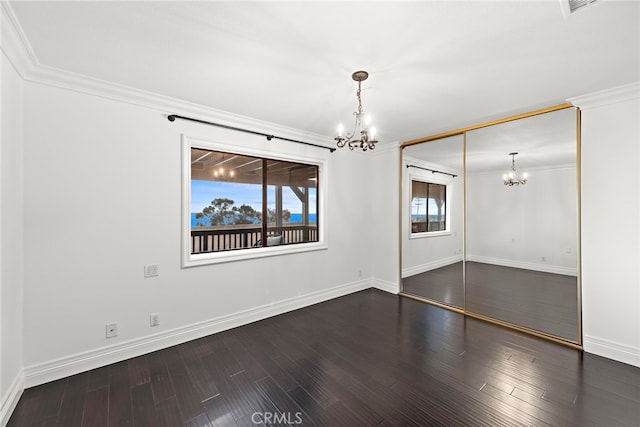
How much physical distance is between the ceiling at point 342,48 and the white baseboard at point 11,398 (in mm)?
2518

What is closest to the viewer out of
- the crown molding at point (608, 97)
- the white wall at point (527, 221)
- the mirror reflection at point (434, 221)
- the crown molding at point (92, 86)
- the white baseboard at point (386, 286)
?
the crown molding at point (92, 86)

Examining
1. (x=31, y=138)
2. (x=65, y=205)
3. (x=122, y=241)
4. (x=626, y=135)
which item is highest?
(x=626, y=135)

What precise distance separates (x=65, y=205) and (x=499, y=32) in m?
3.71

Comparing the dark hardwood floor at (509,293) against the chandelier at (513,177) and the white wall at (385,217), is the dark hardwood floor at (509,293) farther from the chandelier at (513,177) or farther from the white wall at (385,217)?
the chandelier at (513,177)

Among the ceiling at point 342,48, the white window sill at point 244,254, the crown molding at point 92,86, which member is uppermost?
the ceiling at point 342,48

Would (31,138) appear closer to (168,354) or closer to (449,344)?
(168,354)

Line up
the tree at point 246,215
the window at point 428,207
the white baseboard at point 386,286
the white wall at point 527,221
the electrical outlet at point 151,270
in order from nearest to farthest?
the electrical outlet at point 151,270
the white wall at point 527,221
the tree at point 246,215
the window at point 428,207
the white baseboard at point 386,286

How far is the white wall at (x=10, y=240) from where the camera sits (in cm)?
185

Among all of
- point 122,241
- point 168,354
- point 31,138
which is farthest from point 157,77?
point 168,354

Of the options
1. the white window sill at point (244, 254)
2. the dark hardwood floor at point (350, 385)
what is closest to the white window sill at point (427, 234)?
the dark hardwood floor at point (350, 385)

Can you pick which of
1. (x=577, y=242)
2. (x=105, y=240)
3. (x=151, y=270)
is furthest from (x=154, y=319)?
(x=577, y=242)

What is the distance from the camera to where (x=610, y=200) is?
8.83ft

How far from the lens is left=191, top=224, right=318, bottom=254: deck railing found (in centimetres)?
358

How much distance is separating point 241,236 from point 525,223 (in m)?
3.85
